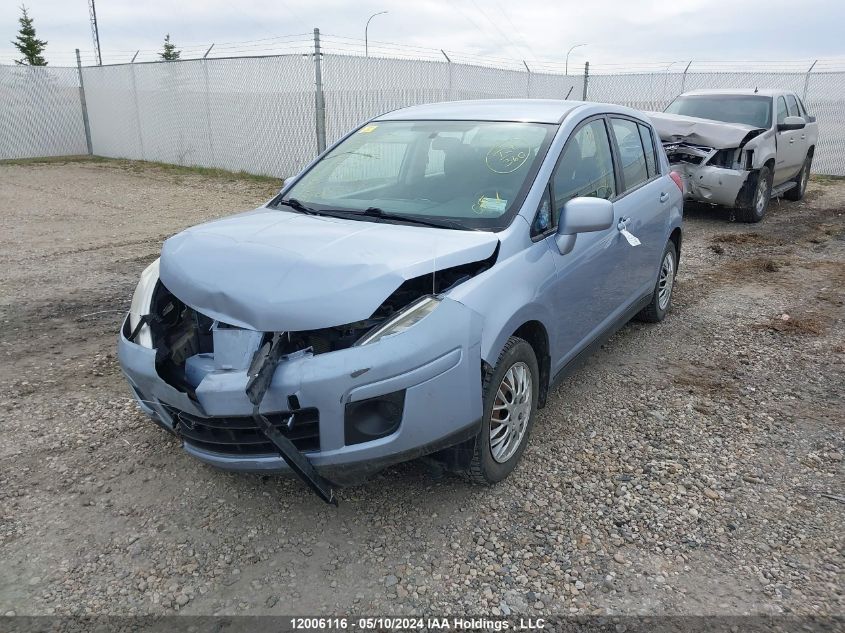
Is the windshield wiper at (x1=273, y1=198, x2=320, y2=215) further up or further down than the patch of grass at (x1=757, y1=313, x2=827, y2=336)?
further up

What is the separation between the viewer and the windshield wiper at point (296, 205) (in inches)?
146

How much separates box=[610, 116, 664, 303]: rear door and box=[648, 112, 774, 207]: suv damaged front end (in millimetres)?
4317

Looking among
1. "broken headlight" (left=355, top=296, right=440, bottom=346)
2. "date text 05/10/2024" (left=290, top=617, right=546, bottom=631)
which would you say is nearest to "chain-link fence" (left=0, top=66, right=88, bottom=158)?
"broken headlight" (left=355, top=296, right=440, bottom=346)

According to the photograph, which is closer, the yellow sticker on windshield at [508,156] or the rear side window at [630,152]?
the yellow sticker on windshield at [508,156]

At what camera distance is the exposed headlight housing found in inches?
116

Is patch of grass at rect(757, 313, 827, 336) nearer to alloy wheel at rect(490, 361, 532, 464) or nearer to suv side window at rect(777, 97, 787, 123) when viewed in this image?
alloy wheel at rect(490, 361, 532, 464)

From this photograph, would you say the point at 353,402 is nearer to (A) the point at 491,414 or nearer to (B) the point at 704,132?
(A) the point at 491,414

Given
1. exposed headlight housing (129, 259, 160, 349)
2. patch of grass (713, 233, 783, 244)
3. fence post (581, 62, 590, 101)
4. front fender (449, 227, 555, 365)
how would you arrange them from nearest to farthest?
front fender (449, 227, 555, 365) < exposed headlight housing (129, 259, 160, 349) < patch of grass (713, 233, 783, 244) < fence post (581, 62, 590, 101)

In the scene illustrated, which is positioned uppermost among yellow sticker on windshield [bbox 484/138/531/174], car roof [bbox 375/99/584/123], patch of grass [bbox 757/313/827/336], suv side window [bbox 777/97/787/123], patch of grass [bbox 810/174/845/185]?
car roof [bbox 375/99/584/123]

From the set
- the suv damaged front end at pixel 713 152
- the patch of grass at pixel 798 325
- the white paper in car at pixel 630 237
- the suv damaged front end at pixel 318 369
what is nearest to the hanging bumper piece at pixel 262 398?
the suv damaged front end at pixel 318 369

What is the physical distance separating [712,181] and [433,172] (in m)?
6.68

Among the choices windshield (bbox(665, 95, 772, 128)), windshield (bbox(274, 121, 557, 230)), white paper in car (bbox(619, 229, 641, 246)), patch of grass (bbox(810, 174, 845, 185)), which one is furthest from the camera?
patch of grass (bbox(810, 174, 845, 185))

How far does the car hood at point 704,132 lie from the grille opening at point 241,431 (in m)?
7.86

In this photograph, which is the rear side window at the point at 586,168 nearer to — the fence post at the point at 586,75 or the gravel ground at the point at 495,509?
the gravel ground at the point at 495,509
